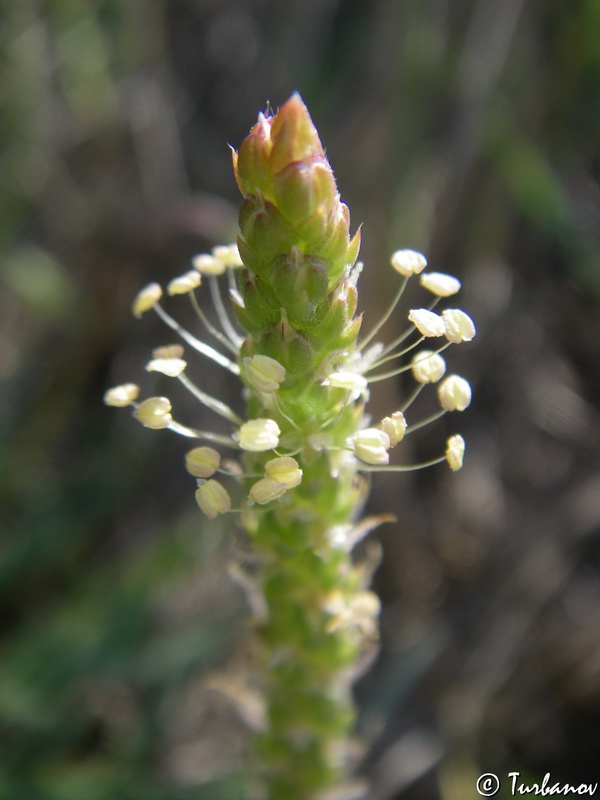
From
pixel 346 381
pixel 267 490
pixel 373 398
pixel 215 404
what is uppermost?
pixel 373 398

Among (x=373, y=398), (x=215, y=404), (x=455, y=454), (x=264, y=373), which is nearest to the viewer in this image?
(x=264, y=373)

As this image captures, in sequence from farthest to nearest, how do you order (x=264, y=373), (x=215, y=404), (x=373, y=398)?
(x=373, y=398) < (x=215, y=404) < (x=264, y=373)

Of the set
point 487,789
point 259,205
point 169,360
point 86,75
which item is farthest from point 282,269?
point 86,75

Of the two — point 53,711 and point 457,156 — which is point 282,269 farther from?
point 457,156

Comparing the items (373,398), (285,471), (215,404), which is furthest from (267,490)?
(373,398)

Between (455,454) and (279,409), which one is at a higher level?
(279,409)

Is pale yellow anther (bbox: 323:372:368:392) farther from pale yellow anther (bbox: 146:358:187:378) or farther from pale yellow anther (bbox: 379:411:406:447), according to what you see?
pale yellow anther (bbox: 146:358:187:378)

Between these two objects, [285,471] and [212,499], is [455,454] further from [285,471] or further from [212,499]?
[212,499]
